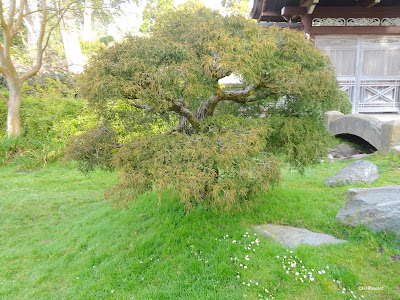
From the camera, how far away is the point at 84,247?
158 inches

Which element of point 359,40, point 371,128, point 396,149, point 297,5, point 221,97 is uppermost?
point 297,5

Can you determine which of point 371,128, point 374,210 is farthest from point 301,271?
point 371,128

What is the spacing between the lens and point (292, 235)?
3387 millimetres

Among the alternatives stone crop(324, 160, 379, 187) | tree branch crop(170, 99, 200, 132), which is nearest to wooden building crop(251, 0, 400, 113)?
stone crop(324, 160, 379, 187)

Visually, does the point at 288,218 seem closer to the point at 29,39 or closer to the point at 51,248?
the point at 51,248

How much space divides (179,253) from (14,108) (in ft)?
27.6

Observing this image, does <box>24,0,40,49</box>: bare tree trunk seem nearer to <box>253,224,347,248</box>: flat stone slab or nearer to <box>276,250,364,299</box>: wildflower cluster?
<box>253,224,347,248</box>: flat stone slab

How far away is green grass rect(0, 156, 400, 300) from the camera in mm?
2709

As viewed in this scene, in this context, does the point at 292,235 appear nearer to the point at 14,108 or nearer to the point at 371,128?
the point at 371,128

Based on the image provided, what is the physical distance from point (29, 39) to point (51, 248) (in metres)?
16.0

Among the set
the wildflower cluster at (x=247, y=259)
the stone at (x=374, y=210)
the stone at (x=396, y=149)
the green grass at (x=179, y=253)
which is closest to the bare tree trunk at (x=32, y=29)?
the green grass at (x=179, y=253)

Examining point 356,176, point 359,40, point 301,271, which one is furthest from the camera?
point 359,40

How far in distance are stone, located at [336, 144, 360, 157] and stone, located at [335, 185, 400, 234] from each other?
4.71 metres

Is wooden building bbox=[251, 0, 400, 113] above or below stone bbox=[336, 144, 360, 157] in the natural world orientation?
above
